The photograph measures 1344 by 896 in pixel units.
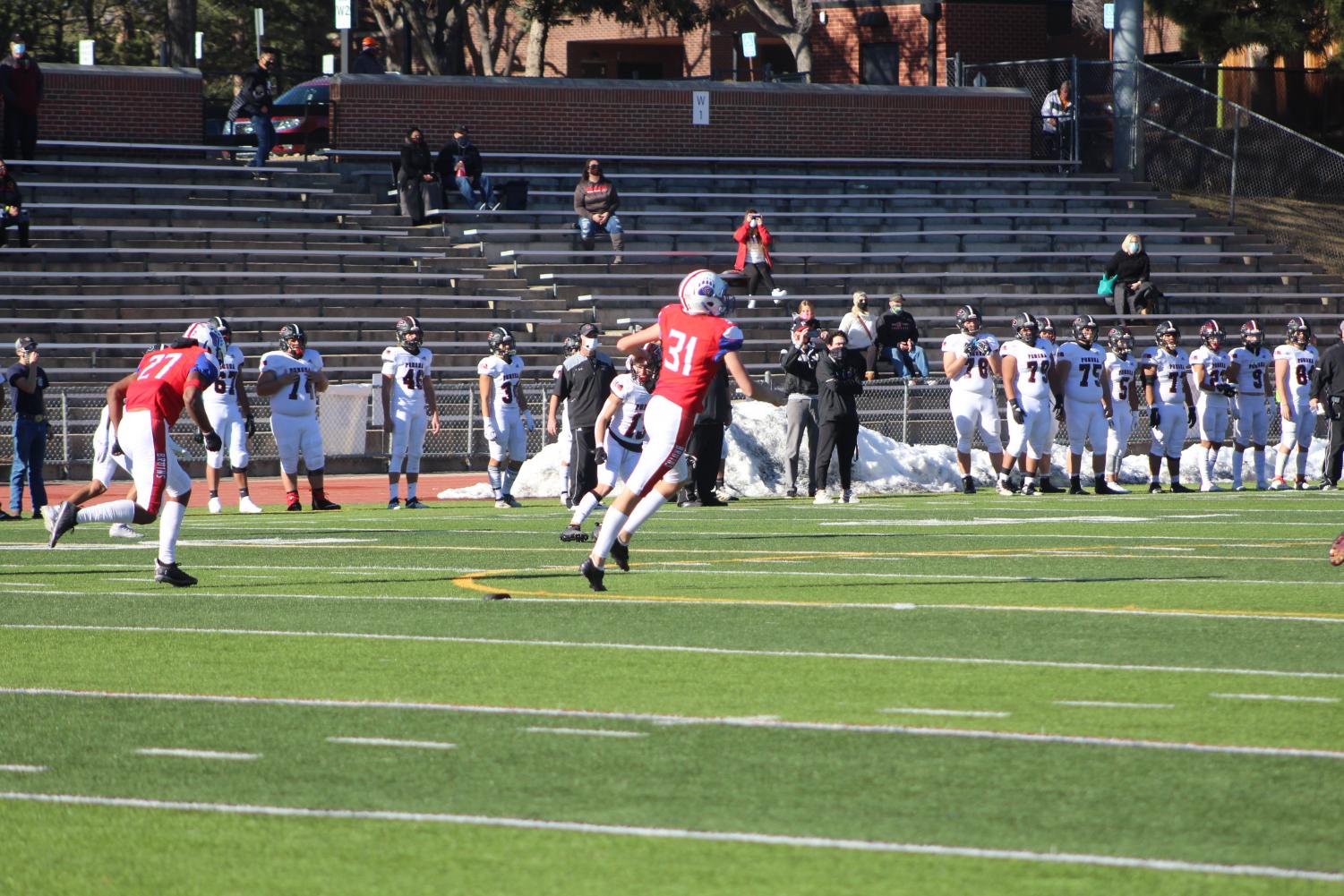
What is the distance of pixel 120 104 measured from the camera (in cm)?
3119

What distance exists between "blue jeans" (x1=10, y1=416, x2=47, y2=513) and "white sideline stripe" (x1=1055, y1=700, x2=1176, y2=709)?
13.2 meters

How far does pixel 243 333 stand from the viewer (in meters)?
25.7

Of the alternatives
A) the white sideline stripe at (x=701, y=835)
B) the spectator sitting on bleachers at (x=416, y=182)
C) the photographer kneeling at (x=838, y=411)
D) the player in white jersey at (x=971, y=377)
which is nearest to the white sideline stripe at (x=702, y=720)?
the white sideline stripe at (x=701, y=835)

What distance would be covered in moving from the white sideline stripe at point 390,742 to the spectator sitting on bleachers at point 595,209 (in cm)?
Result: 2255

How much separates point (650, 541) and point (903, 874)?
9.67 meters

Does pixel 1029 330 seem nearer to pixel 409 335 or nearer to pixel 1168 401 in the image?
pixel 1168 401

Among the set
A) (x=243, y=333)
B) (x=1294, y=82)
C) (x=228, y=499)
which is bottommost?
(x=228, y=499)

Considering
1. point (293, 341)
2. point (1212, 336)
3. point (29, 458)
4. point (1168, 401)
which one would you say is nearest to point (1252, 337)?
point (1212, 336)

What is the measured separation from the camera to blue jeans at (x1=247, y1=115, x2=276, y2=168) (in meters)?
30.4

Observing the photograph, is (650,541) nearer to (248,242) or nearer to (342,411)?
(342,411)

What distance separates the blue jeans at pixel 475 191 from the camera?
98.0 feet

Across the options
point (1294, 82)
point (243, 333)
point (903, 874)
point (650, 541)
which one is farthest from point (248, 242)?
point (903, 874)

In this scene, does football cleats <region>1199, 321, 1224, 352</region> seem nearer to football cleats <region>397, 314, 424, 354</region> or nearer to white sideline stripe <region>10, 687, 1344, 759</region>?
football cleats <region>397, 314, 424, 354</region>

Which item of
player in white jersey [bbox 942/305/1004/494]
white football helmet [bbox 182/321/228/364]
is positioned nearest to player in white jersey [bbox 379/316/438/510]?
player in white jersey [bbox 942/305/1004/494]
